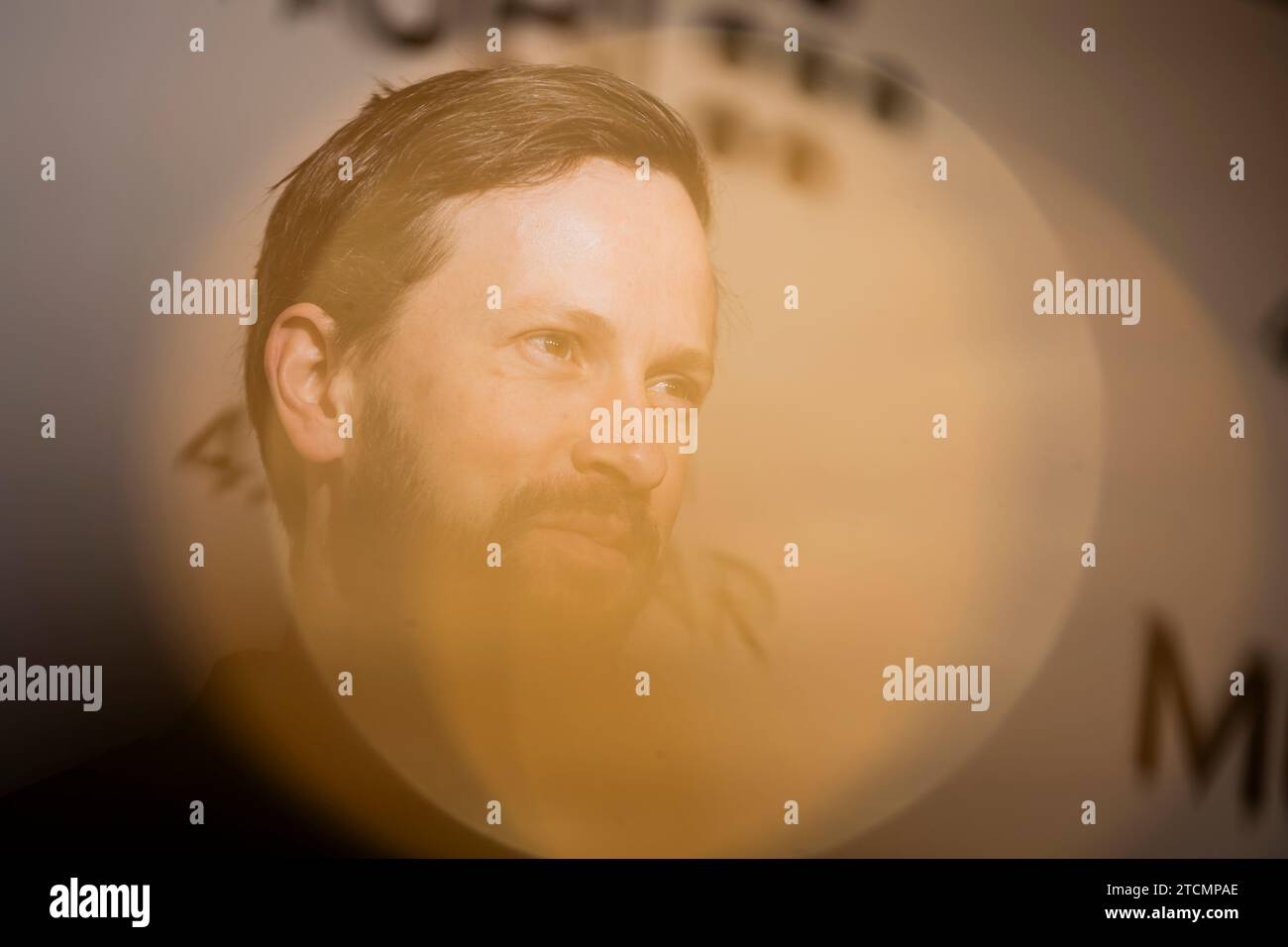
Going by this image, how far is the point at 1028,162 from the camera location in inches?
71.4

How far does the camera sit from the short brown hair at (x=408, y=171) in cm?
173

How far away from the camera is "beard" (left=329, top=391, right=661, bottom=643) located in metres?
1.73

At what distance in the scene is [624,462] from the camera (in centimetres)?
173

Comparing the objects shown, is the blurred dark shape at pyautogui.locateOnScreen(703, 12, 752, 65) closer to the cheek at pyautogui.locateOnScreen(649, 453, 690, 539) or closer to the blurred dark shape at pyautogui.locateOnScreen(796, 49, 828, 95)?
the blurred dark shape at pyautogui.locateOnScreen(796, 49, 828, 95)

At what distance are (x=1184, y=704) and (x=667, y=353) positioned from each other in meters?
1.23

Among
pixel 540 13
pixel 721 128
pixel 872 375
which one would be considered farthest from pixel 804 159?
pixel 540 13

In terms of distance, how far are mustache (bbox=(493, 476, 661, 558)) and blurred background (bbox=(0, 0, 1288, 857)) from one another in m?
0.13

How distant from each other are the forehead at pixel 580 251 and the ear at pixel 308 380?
0.25m

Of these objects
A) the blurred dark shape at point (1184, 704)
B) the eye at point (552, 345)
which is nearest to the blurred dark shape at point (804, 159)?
the eye at point (552, 345)

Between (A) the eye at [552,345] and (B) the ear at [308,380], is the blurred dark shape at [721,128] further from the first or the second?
(B) the ear at [308,380]

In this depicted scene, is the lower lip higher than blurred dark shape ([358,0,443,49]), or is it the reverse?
blurred dark shape ([358,0,443,49])

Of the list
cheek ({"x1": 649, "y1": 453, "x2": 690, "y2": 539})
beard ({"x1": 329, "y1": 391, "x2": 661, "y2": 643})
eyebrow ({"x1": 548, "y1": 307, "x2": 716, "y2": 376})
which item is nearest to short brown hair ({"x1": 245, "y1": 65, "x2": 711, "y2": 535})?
beard ({"x1": 329, "y1": 391, "x2": 661, "y2": 643})

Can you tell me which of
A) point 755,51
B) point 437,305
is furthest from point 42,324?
point 755,51
